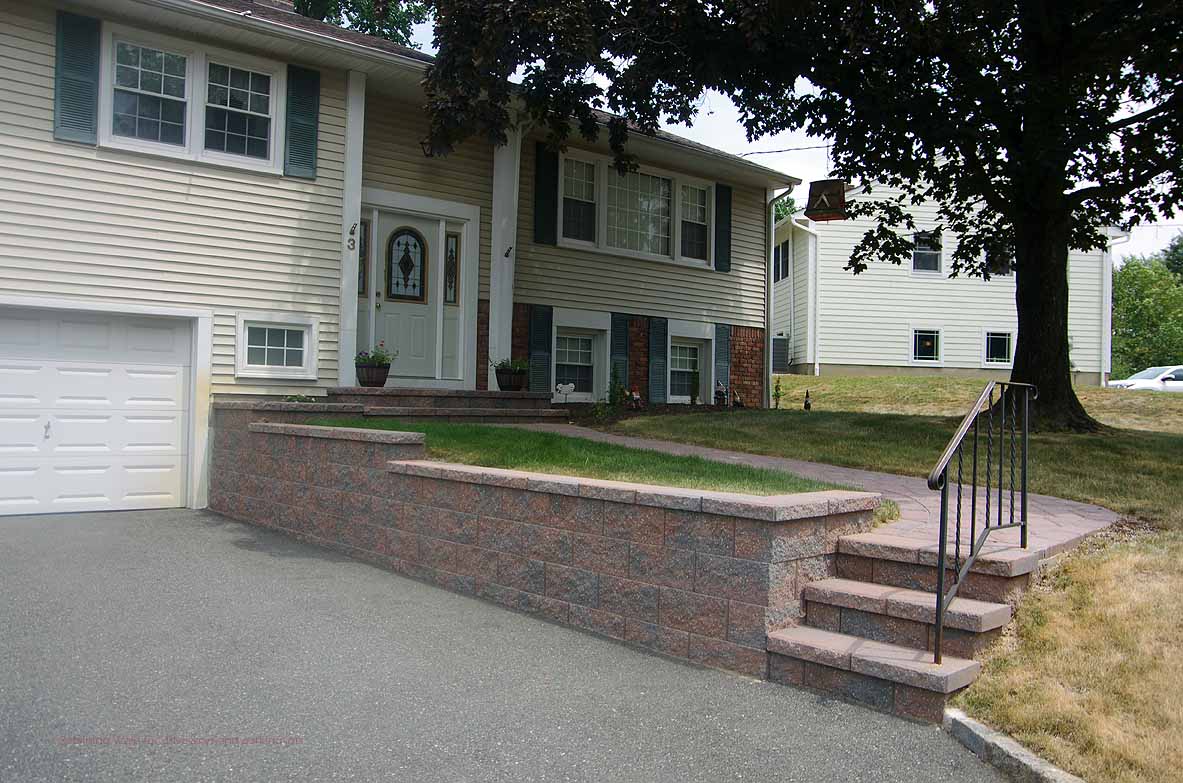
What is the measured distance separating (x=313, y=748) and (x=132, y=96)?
8.96 meters

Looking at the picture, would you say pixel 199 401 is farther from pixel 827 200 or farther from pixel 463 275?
pixel 827 200

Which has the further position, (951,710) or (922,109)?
(922,109)

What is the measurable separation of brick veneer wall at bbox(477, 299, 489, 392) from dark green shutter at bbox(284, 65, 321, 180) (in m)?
3.01

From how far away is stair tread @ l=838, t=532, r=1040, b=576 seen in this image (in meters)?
4.84

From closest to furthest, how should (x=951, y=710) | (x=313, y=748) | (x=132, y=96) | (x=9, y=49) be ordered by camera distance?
(x=313, y=748)
(x=951, y=710)
(x=9, y=49)
(x=132, y=96)

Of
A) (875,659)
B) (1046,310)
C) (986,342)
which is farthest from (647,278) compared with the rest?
(986,342)

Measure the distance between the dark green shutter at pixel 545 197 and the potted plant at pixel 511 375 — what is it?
220 cm

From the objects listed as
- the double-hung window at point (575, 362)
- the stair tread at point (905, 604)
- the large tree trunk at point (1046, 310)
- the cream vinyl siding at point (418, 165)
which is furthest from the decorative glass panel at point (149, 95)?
the large tree trunk at point (1046, 310)

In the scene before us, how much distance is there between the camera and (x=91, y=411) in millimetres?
10281

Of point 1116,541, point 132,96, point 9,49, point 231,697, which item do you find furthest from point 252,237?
point 1116,541

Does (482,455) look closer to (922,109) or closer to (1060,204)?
(922,109)

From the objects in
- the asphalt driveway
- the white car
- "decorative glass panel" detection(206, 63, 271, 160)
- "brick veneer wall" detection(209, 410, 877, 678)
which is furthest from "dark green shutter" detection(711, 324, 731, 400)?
the white car

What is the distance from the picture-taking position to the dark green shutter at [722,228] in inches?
649

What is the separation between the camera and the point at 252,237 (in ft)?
36.4
